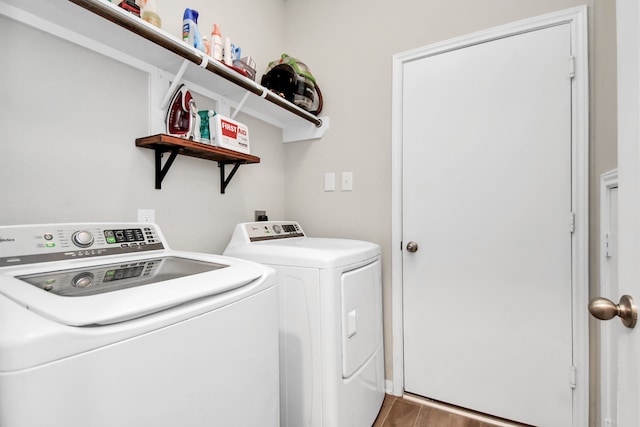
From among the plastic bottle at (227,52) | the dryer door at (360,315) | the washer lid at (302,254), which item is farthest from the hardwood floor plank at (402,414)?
the plastic bottle at (227,52)

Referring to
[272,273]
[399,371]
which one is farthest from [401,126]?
[399,371]

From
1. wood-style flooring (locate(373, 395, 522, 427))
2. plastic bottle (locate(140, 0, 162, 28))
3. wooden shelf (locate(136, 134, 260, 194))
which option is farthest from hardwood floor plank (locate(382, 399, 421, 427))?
plastic bottle (locate(140, 0, 162, 28))

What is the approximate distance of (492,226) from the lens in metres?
1.68

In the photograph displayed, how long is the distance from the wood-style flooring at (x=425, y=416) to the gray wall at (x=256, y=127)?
229 mm

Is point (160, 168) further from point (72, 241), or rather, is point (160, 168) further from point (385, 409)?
point (385, 409)

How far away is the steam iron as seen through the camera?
4.60 feet

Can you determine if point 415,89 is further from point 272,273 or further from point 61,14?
point 61,14

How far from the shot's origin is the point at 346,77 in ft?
6.95

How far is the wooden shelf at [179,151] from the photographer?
4.18 ft

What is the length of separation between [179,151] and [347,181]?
1.10 metres

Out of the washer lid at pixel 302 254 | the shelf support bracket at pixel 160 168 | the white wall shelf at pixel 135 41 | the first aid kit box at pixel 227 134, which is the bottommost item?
the washer lid at pixel 302 254

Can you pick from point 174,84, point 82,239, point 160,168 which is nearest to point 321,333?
point 82,239

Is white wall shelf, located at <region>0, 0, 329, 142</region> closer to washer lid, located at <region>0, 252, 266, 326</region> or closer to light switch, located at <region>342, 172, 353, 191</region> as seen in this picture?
light switch, located at <region>342, 172, 353, 191</region>

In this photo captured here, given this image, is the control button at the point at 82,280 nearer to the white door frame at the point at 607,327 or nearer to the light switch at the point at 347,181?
the light switch at the point at 347,181
